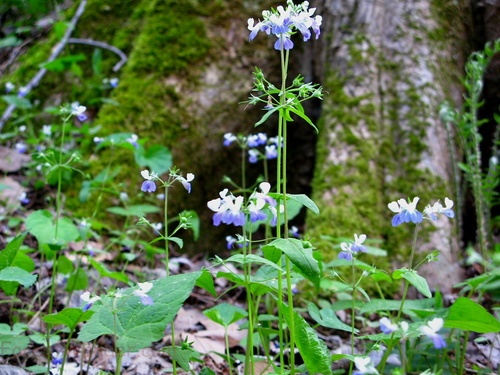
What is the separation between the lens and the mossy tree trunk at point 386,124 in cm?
298

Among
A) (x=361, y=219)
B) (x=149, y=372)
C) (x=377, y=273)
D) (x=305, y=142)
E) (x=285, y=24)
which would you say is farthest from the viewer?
(x=305, y=142)

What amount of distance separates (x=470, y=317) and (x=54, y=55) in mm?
3778

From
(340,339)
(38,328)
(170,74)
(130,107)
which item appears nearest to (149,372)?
(38,328)

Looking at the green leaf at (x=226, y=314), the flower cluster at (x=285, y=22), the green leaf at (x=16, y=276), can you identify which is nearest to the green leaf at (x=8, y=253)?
the green leaf at (x=16, y=276)

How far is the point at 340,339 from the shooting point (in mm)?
2527

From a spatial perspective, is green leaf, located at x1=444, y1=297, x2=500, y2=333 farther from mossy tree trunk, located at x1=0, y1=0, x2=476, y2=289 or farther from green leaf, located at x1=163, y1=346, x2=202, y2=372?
mossy tree trunk, located at x1=0, y1=0, x2=476, y2=289

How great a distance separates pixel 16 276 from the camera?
1692 millimetres

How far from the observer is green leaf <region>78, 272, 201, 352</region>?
56.9 inches

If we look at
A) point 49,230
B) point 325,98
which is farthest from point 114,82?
point 49,230

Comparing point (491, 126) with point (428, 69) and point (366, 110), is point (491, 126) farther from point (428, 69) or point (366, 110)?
point (366, 110)

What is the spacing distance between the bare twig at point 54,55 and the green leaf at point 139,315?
289 centimetres

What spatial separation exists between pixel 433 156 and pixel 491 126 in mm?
1059

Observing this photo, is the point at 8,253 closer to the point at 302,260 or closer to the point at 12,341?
the point at 12,341

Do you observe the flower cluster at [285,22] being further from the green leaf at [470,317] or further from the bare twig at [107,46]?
the bare twig at [107,46]
